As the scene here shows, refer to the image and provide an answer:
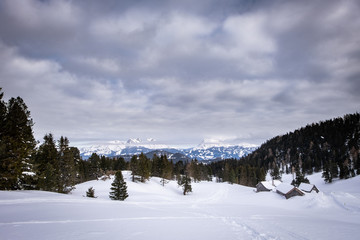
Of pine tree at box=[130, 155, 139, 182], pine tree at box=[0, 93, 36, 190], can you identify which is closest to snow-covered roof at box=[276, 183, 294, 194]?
pine tree at box=[130, 155, 139, 182]

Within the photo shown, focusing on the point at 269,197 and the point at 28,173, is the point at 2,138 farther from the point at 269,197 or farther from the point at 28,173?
the point at 269,197

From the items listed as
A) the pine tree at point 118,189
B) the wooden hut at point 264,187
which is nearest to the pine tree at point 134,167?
the pine tree at point 118,189

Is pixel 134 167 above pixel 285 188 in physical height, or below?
above

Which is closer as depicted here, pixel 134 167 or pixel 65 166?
pixel 65 166

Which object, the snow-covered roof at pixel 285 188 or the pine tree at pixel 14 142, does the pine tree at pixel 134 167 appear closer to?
the pine tree at pixel 14 142

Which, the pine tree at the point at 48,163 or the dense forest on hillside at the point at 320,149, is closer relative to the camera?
the pine tree at the point at 48,163

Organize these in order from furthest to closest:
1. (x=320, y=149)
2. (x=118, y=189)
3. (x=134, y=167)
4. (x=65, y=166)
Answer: (x=320, y=149) < (x=134, y=167) < (x=118, y=189) < (x=65, y=166)

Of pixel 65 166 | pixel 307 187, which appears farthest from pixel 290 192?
pixel 65 166

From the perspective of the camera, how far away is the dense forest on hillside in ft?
348

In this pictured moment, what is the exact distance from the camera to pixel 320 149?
142750 mm

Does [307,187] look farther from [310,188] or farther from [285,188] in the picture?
[285,188]

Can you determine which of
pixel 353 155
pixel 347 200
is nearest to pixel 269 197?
pixel 347 200

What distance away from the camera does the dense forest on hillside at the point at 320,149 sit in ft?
348

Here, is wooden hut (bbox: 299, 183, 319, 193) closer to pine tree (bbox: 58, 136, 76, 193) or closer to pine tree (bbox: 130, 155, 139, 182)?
pine tree (bbox: 130, 155, 139, 182)
